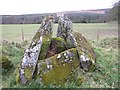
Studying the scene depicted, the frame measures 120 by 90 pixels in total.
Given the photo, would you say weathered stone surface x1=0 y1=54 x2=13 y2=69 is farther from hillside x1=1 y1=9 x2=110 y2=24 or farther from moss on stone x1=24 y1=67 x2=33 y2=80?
hillside x1=1 y1=9 x2=110 y2=24

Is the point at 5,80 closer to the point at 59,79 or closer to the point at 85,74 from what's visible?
the point at 59,79

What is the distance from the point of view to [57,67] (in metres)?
6.53

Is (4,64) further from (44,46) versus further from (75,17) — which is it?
(75,17)

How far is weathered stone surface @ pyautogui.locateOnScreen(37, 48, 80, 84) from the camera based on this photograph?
641 cm

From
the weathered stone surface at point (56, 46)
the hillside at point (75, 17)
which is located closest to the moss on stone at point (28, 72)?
the weathered stone surface at point (56, 46)

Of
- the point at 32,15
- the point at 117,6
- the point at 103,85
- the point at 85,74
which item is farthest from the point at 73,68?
the point at 117,6

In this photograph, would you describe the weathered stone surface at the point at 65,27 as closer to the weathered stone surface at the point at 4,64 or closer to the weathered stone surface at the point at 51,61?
the weathered stone surface at the point at 51,61

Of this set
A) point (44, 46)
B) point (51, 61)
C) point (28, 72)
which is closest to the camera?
point (28, 72)

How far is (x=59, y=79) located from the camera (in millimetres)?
6410

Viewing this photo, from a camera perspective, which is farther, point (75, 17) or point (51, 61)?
point (75, 17)

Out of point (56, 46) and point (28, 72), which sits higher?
point (56, 46)

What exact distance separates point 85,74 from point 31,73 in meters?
Result: 1.58

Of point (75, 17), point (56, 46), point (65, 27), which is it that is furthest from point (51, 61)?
point (75, 17)

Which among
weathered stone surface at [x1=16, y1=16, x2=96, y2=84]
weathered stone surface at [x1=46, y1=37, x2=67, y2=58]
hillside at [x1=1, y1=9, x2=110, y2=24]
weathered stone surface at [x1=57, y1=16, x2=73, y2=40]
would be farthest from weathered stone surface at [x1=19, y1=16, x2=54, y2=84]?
hillside at [x1=1, y1=9, x2=110, y2=24]
